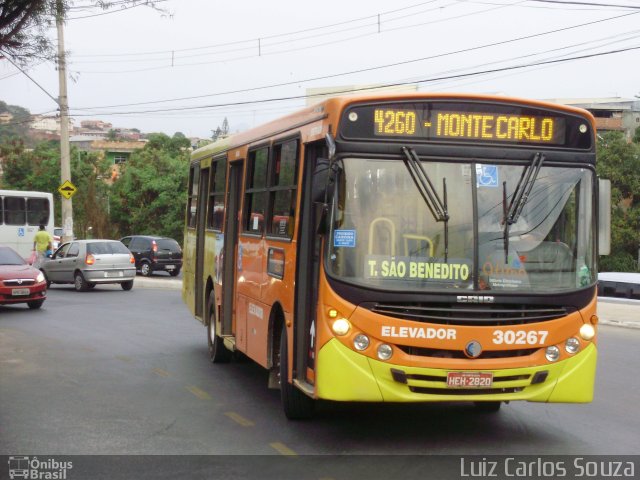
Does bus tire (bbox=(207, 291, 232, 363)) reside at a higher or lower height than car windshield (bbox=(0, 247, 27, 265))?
lower

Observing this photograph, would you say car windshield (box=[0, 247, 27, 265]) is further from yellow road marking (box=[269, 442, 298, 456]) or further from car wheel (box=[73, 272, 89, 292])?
yellow road marking (box=[269, 442, 298, 456])

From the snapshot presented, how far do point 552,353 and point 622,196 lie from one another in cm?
4427

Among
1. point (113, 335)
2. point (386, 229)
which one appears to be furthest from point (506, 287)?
point (113, 335)

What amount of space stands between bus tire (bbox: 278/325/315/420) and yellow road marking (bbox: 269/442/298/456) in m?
0.88

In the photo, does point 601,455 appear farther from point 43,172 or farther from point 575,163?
point 43,172

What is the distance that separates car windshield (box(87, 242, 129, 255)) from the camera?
29.1m

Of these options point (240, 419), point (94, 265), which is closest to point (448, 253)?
point (240, 419)

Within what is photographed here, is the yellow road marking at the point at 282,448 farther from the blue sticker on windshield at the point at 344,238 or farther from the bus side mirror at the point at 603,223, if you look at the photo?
the bus side mirror at the point at 603,223

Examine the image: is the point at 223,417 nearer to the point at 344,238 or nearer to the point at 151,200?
the point at 344,238

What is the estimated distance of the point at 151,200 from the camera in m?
56.4

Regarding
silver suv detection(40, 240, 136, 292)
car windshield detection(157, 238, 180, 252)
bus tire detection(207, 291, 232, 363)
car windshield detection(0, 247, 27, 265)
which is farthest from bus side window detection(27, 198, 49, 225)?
bus tire detection(207, 291, 232, 363)

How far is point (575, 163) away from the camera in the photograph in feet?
27.7

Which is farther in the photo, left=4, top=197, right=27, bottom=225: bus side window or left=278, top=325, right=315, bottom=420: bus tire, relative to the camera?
left=4, top=197, right=27, bottom=225: bus side window

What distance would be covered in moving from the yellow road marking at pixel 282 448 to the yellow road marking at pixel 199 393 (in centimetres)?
254
